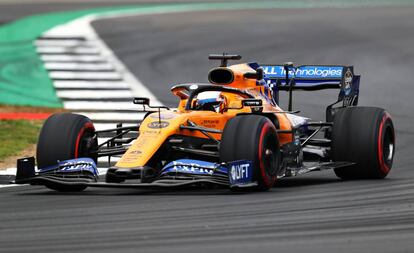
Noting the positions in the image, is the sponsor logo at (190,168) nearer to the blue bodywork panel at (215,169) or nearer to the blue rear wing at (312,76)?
the blue bodywork panel at (215,169)

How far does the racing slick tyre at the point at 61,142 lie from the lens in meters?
13.4

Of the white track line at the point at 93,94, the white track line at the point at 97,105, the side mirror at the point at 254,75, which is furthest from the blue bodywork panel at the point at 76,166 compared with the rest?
the white track line at the point at 93,94

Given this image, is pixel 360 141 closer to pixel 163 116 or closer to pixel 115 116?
pixel 163 116

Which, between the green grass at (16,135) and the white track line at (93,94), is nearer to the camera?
the green grass at (16,135)

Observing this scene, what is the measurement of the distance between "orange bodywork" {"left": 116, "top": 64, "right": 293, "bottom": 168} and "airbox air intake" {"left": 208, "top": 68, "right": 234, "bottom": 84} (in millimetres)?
65

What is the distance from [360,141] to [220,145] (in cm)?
216

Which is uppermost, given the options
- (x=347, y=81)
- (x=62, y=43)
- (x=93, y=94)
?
(x=62, y=43)

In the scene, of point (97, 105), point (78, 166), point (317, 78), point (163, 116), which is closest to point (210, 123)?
point (163, 116)

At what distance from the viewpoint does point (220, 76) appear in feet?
47.2

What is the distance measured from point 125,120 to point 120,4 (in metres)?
23.5

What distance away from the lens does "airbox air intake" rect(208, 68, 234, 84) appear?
14328 mm

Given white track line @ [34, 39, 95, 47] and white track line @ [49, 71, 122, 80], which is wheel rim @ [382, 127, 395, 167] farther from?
white track line @ [34, 39, 95, 47]

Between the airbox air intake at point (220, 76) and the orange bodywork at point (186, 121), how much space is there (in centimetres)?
7

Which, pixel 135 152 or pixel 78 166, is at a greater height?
pixel 135 152
